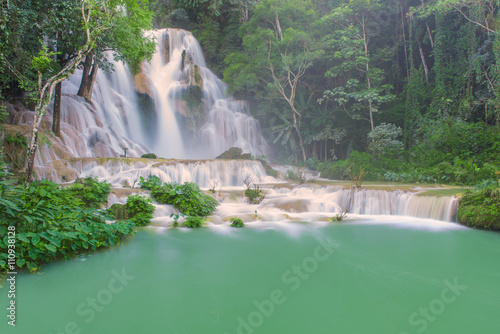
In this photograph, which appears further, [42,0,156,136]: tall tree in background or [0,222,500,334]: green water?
[42,0,156,136]: tall tree in background

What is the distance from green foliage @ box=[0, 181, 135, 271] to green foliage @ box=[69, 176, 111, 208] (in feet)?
7.48

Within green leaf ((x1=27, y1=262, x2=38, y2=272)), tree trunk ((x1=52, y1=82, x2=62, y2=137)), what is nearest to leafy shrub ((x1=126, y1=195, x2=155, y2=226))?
green leaf ((x1=27, y1=262, x2=38, y2=272))

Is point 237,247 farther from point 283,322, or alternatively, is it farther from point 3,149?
point 3,149

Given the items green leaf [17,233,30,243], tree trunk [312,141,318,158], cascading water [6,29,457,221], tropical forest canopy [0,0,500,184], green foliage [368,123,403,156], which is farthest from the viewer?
tree trunk [312,141,318,158]

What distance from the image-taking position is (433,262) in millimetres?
4410

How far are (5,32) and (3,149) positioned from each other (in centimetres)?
337

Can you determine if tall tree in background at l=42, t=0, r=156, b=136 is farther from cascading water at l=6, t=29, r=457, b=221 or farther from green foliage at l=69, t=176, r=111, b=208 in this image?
green foliage at l=69, t=176, r=111, b=208

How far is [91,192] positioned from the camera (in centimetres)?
722

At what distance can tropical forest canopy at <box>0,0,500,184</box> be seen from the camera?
10.6 meters

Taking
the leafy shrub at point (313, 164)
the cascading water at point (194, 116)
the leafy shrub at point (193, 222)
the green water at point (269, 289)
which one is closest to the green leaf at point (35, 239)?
the green water at point (269, 289)

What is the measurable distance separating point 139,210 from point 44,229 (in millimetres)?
3102

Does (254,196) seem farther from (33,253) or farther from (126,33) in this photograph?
(126,33)

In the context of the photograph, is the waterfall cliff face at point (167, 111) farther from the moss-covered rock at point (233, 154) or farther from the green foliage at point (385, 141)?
the green foliage at point (385, 141)

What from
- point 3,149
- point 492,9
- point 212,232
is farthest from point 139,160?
point 492,9
